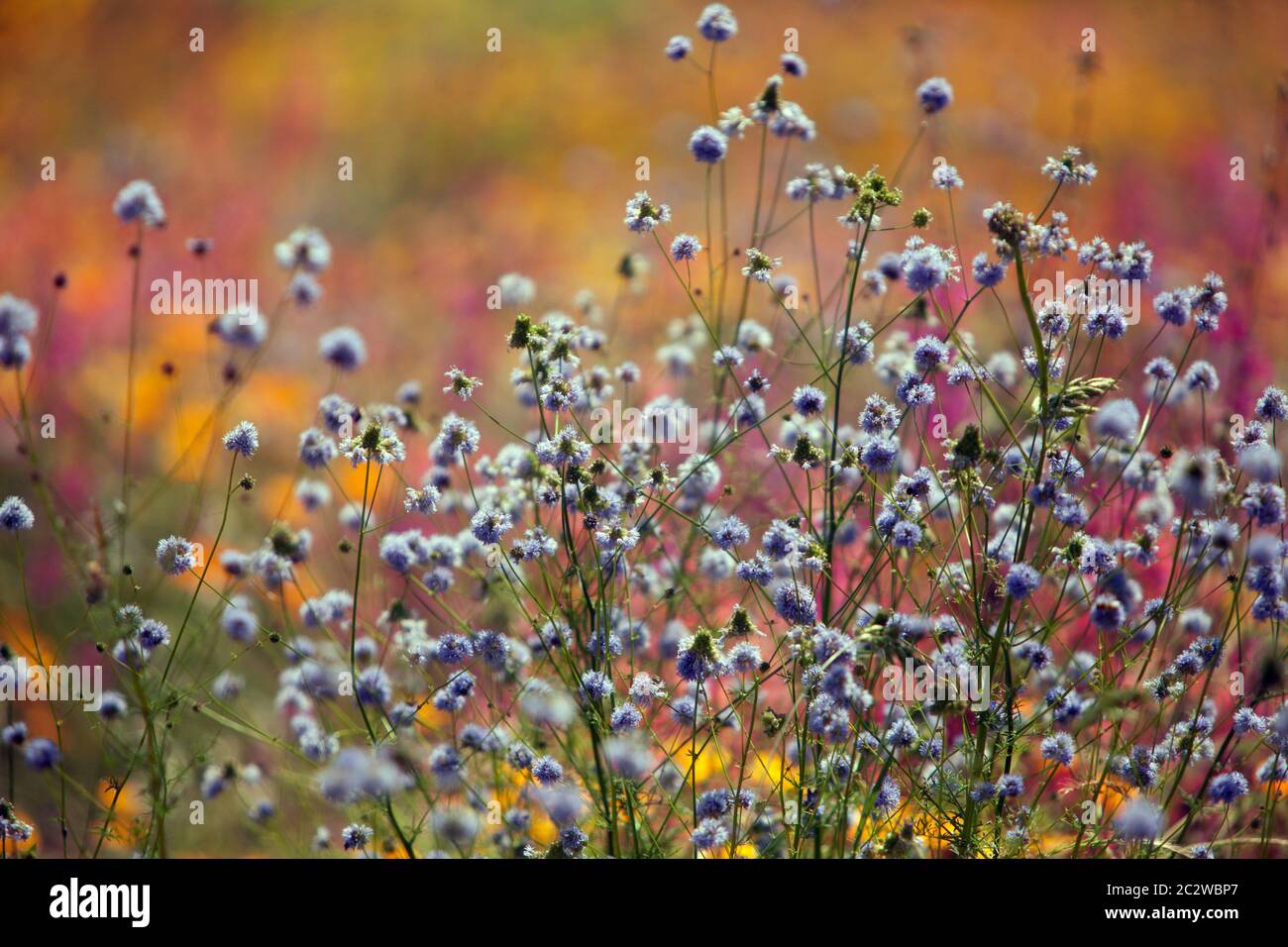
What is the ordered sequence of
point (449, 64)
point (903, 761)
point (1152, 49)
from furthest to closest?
point (449, 64)
point (1152, 49)
point (903, 761)

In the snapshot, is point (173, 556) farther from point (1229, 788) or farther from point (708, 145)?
point (1229, 788)

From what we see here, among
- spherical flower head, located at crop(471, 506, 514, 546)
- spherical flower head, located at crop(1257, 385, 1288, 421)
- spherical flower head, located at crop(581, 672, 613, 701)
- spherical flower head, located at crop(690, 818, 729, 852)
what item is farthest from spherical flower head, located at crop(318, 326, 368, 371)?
spherical flower head, located at crop(1257, 385, 1288, 421)

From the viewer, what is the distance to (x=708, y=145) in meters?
1.56

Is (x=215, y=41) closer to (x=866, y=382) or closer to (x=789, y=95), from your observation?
(x=789, y=95)

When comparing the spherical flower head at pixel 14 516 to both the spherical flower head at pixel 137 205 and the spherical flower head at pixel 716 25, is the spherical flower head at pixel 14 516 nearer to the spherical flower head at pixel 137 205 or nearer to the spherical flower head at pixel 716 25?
the spherical flower head at pixel 137 205

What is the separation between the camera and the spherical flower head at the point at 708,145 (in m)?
1.55

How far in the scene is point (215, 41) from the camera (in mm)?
4020

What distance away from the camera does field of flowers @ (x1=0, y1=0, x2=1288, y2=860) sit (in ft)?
4.44

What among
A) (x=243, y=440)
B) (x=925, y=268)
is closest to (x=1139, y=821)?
(x=925, y=268)

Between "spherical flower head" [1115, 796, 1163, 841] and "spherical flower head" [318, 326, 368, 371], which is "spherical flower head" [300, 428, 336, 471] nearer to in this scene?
"spherical flower head" [318, 326, 368, 371]

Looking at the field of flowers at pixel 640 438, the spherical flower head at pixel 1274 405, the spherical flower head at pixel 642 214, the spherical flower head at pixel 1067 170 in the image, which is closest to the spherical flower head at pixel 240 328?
the field of flowers at pixel 640 438

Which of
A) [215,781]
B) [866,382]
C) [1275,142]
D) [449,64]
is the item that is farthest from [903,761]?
[449,64]

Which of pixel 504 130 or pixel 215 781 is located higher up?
pixel 504 130
